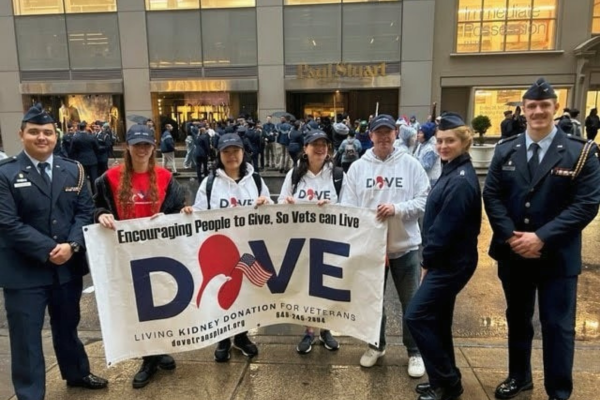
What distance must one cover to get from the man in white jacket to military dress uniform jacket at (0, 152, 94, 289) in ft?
6.82

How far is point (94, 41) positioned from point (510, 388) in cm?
2384

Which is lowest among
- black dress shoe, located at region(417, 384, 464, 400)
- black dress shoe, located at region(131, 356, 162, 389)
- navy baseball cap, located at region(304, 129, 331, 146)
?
black dress shoe, located at region(131, 356, 162, 389)

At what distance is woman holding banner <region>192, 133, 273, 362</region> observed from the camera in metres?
4.02

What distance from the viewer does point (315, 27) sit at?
22000mm

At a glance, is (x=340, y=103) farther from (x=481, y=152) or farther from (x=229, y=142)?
(x=229, y=142)

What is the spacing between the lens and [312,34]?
72.3 feet

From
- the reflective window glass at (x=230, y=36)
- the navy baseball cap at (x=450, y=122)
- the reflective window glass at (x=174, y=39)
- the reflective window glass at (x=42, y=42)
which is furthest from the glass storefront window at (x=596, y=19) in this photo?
the reflective window glass at (x=42, y=42)

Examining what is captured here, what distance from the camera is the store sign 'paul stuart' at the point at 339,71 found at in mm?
21891

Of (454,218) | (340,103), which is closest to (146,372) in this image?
(454,218)

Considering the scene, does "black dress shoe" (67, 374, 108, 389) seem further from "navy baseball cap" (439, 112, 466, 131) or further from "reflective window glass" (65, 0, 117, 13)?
"reflective window glass" (65, 0, 117, 13)

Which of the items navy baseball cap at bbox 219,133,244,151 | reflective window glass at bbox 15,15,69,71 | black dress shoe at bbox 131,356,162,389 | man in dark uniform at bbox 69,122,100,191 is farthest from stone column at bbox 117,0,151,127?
black dress shoe at bbox 131,356,162,389

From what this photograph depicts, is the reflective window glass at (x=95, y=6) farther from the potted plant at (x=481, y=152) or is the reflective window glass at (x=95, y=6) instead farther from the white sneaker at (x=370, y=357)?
the white sneaker at (x=370, y=357)

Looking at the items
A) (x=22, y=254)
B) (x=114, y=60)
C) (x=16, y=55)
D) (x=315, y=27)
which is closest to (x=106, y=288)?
(x=22, y=254)

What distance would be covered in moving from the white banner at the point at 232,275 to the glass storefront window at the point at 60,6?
22120 mm
